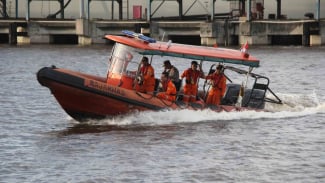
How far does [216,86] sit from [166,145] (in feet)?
13.8

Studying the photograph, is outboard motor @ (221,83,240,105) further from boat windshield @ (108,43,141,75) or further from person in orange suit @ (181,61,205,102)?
boat windshield @ (108,43,141,75)

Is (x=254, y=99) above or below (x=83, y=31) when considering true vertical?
below

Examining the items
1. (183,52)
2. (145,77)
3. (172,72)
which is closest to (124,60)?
(145,77)

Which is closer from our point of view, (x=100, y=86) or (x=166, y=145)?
(x=166, y=145)

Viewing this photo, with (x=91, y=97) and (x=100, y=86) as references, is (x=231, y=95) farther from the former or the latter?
(x=91, y=97)

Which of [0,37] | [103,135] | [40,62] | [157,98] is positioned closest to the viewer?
[103,135]

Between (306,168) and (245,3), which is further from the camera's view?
(245,3)

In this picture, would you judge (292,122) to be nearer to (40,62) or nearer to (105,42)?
(40,62)

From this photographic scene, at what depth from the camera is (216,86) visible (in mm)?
23719

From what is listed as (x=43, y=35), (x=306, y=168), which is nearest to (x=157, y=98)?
(x=306, y=168)

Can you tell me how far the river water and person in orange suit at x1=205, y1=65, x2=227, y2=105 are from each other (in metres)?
0.52

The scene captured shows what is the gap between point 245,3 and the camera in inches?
2657

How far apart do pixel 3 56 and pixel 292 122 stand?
36.0 metres

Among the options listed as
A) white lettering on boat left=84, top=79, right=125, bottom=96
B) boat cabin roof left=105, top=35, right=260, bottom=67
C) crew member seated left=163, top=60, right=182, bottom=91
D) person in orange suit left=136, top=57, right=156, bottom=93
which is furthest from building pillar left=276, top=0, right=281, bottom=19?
white lettering on boat left=84, top=79, right=125, bottom=96
